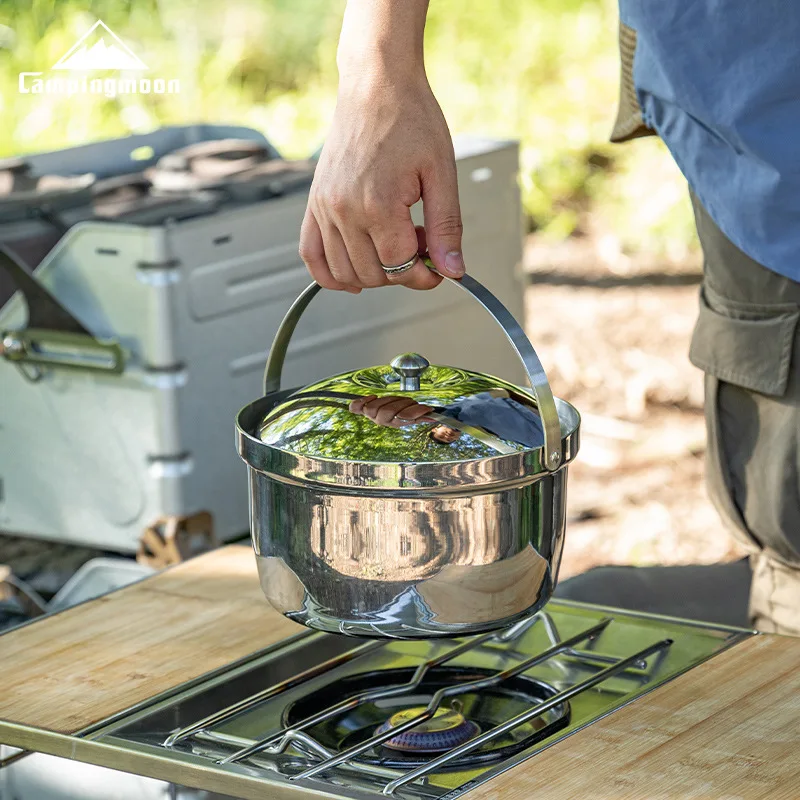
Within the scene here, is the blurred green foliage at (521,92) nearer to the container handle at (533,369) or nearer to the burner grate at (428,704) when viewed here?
the burner grate at (428,704)

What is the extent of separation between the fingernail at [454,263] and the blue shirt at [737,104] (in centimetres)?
50

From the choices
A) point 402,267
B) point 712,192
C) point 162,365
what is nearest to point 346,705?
point 402,267

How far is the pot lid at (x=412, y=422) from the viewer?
119 cm

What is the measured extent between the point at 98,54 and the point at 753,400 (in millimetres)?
1461

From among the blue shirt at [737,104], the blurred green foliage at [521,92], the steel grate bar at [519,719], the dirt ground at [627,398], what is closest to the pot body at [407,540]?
the steel grate bar at [519,719]

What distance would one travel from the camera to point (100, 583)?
8.13 ft

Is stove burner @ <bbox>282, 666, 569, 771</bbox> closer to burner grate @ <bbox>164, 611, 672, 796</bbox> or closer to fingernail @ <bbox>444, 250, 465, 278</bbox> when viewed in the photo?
burner grate @ <bbox>164, 611, 672, 796</bbox>

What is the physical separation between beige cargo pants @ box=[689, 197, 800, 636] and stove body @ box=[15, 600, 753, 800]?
34 centimetres

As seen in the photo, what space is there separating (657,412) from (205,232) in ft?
8.00

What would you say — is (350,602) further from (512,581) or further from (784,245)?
(784,245)

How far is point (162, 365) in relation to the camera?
2.54 meters

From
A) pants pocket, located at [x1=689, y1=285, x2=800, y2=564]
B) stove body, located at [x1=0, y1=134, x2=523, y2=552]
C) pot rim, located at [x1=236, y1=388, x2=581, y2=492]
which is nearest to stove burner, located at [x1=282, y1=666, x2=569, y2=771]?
pot rim, located at [x1=236, y1=388, x2=581, y2=492]

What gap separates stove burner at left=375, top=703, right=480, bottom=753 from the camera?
131 centimetres

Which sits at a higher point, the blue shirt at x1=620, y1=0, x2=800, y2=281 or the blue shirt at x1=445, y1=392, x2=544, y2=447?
the blue shirt at x1=620, y1=0, x2=800, y2=281
